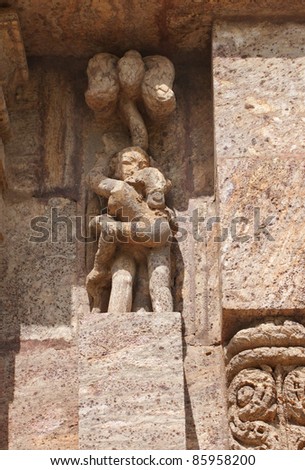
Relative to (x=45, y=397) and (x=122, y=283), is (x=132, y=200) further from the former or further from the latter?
(x=45, y=397)

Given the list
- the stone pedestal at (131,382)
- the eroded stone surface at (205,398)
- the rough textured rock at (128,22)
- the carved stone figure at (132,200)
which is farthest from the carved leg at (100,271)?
the rough textured rock at (128,22)

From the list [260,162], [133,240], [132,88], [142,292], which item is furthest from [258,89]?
[142,292]

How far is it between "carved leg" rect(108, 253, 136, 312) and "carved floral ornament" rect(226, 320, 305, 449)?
0.43 m

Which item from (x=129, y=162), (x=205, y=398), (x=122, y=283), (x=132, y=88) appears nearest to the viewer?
(x=205, y=398)

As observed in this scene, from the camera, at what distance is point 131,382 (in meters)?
4.66

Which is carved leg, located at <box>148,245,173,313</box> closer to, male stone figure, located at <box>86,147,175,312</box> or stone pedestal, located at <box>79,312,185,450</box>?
male stone figure, located at <box>86,147,175,312</box>

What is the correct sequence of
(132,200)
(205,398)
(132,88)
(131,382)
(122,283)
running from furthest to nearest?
(132,88) → (132,200) → (122,283) → (205,398) → (131,382)

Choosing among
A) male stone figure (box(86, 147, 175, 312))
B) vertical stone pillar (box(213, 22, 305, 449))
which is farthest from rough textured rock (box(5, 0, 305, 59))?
male stone figure (box(86, 147, 175, 312))

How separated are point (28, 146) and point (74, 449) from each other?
132cm

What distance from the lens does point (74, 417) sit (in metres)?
4.86

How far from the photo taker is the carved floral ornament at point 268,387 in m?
4.62

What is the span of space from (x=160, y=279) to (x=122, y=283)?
141 millimetres

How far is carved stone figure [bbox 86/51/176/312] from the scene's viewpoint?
5.00m

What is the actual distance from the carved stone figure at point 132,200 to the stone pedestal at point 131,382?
141 mm
